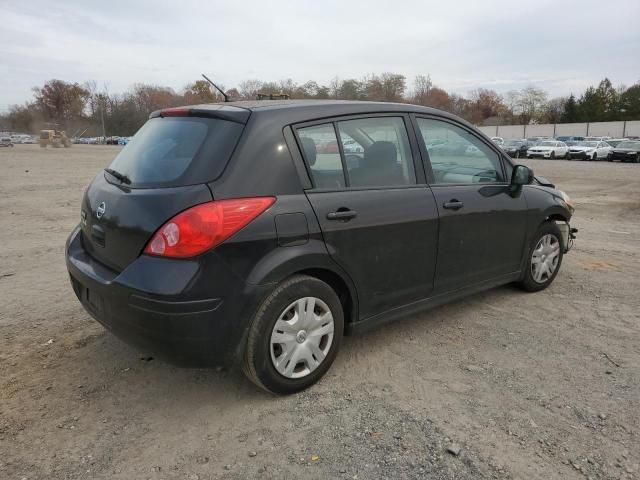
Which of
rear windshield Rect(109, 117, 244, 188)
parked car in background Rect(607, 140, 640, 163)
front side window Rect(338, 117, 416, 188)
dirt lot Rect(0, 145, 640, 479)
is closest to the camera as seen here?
dirt lot Rect(0, 145, 640, 479)

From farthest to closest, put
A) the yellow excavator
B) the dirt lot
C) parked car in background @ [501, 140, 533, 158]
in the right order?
the yellow excavator → parked car in background @ [501, 140, 533, 158] → the dirt lot

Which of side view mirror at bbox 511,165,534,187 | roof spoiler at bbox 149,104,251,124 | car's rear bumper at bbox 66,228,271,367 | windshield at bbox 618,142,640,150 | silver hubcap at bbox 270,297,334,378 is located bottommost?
silver hubcap at bbox 270,297,334,378

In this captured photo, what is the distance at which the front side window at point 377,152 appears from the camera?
320 cm

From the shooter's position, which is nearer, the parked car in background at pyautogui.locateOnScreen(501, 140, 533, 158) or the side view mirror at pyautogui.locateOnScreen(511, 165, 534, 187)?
the side view mirror at pyautogui.locateOnScreen(511, 165, 534, 187)

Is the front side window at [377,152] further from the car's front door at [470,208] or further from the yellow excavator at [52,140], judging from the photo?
the yellow excavator at [52,140]

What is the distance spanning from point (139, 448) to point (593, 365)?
2.91 metres

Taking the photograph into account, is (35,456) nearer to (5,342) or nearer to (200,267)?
(200,267)

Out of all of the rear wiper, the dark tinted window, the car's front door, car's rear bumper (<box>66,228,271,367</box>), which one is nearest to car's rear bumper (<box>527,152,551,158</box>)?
the car's front door

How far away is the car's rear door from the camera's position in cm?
300

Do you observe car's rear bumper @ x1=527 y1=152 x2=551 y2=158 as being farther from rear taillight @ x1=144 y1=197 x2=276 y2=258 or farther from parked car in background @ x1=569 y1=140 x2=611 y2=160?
rear taillight @ x1=144 y1=197 x2=276 y2=258

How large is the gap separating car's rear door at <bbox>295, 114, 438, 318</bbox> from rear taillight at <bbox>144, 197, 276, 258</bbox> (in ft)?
1.69

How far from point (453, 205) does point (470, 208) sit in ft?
0.72

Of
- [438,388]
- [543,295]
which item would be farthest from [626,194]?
[438,388]

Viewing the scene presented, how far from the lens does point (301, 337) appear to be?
9.61ft
